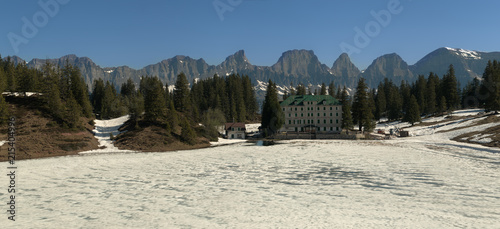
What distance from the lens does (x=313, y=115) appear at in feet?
320

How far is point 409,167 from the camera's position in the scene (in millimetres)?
30406

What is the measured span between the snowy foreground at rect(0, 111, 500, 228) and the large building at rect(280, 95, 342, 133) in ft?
213

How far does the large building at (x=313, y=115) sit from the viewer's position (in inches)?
3802

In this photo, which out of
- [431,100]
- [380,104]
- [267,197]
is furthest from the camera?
[380,104]

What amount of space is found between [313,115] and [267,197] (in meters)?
81.9

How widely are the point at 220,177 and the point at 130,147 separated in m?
40.3

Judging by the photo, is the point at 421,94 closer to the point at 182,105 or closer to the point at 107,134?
the point at 182,105

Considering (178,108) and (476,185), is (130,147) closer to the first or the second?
(178,108)

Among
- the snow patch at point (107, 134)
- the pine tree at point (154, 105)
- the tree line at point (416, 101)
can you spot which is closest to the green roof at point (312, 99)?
the tree line at point (416, 101)

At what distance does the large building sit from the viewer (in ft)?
317

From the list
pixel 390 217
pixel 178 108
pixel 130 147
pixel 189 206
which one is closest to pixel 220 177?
pixel 189 206

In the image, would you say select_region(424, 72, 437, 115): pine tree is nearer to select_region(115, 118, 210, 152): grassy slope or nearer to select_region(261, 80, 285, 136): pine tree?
select_region(261, 80, 285, 136): pine tree

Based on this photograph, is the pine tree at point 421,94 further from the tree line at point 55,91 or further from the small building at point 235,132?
the tree line at point 55,91

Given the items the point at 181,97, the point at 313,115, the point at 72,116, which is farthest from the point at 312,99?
the point at 72,116
